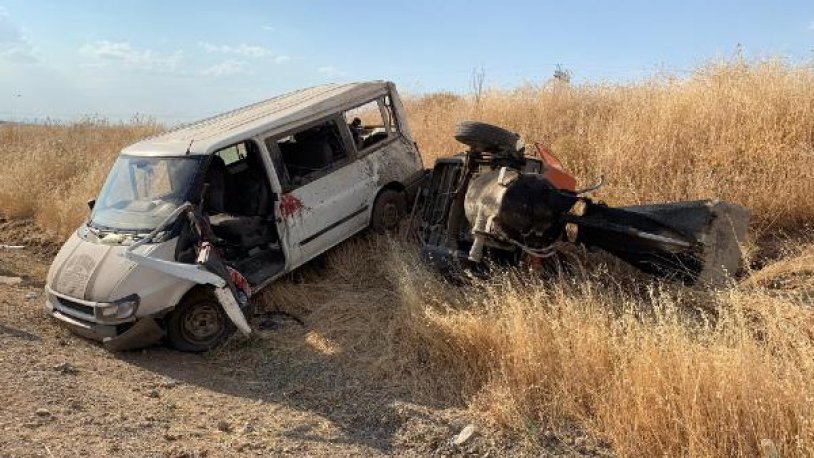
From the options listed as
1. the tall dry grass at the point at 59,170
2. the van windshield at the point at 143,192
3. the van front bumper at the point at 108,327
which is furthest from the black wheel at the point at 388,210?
the tall dry grass at the point at 59,170

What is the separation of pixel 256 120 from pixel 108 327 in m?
2.77

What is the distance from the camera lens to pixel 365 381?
5.39 metres

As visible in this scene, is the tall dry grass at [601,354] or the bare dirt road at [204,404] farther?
the bare dirt road at [204,404]

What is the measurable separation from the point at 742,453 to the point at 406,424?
2.10 m

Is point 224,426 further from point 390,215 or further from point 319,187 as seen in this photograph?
point 390,215

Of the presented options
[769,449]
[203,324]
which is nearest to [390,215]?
[203,324]

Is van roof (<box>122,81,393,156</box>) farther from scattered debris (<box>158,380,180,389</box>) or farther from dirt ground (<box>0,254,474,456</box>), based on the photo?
scattered debris (<box>158,380,180,389</box>)

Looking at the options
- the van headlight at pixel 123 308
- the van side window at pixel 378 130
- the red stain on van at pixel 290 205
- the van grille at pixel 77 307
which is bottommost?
the van grille at pixel 77 307

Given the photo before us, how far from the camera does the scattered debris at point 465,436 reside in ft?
14.0

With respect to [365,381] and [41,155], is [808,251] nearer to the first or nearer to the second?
[365,381]

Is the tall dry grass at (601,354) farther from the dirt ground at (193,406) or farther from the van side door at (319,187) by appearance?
the van side door at (319,187)

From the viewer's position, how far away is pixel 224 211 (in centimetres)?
746

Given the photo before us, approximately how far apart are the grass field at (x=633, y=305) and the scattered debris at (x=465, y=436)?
0.22 m

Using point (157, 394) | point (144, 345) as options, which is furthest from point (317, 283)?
point (157, 394)
